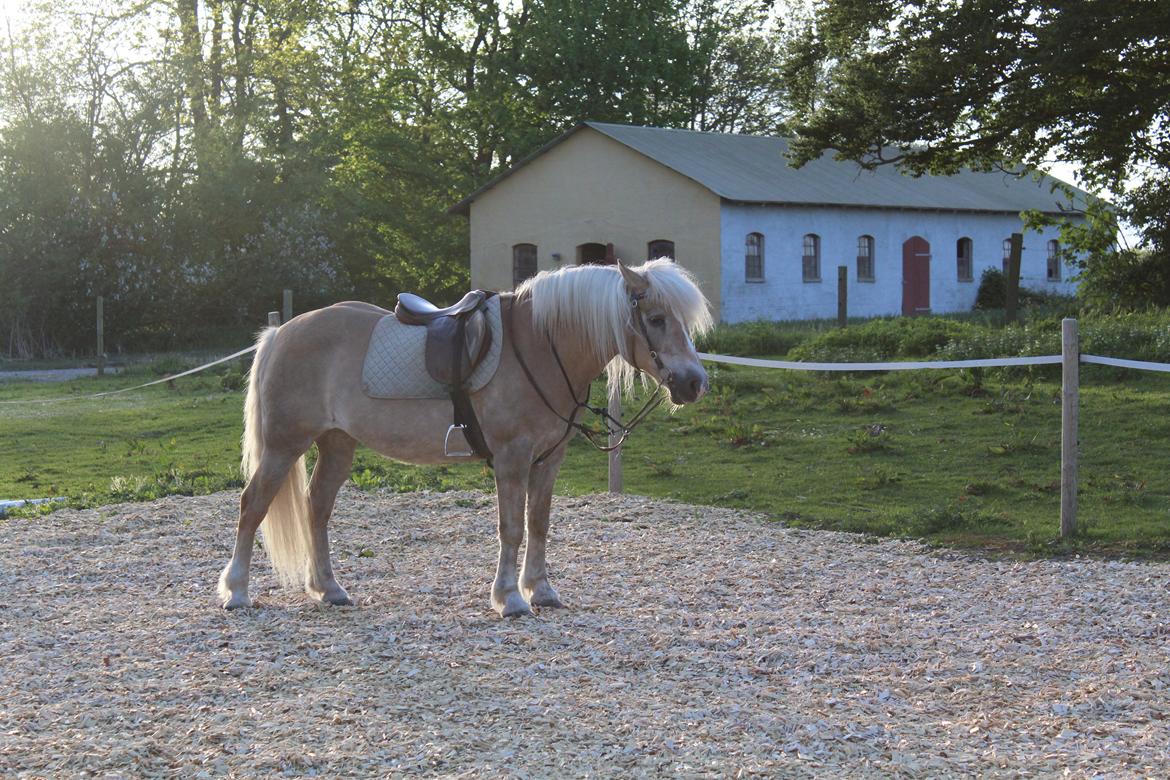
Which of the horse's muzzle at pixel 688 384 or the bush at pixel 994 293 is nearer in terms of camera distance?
the horse's muzzle at pixel 688 384

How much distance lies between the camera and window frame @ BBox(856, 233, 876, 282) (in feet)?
112

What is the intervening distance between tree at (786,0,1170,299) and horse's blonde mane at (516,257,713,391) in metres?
8.12

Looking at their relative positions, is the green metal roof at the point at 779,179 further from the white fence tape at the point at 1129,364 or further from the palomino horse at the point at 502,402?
the palomino horse at the point at 502,402

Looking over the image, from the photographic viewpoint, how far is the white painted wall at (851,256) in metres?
31.0

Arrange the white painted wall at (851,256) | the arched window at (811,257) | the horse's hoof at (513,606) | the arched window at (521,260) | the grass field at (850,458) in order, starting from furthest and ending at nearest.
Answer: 1. the arched window at (521,260)
2. the arched window at (811,257)
3. the white painted wall at (851,256)
4. the grass field at (850,458)
5. the horse's hoof at (513,606)

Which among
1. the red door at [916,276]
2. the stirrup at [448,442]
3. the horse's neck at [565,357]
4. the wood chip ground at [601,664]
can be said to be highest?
the red door at [916,276]

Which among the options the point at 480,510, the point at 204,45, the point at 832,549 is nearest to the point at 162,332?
the point at 204,45

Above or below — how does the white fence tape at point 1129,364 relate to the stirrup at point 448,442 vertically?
above

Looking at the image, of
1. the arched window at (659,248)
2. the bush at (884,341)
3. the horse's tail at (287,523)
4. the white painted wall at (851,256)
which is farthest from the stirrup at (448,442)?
the arched window at (659,248)

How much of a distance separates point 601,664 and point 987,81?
10451mm

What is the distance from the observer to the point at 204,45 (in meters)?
43.0

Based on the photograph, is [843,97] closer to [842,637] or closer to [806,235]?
[842,637]

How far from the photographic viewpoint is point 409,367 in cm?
652

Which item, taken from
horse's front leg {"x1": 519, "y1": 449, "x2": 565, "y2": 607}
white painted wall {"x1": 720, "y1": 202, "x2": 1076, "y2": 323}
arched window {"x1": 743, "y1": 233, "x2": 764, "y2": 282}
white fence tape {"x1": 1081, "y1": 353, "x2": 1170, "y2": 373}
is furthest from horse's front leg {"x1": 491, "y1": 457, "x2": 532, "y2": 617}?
arched window {"x1": 743, "y1": 233, "x2": 764, "y2": 282}
